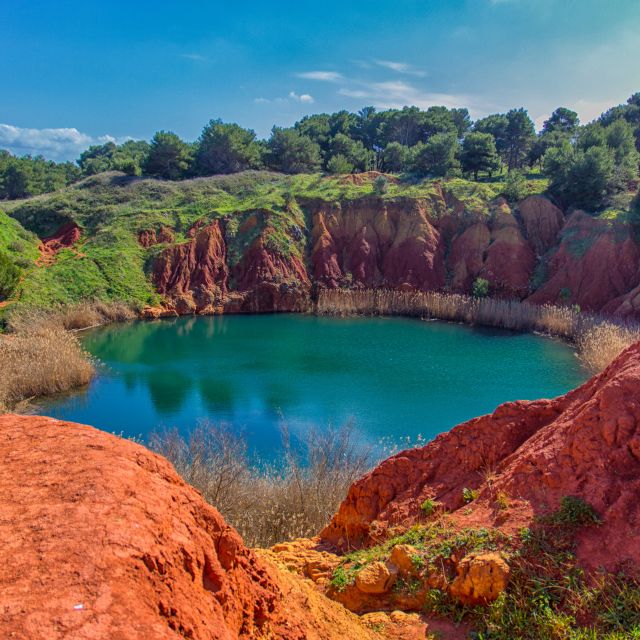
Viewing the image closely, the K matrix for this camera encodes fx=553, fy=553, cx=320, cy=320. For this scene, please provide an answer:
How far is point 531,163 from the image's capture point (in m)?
59.0

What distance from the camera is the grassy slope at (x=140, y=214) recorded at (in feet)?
128

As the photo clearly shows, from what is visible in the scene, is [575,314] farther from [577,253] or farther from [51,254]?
[51,254]

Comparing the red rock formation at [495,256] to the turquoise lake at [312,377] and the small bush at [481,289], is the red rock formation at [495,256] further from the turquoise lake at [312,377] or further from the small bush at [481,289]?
the turquoise lake at [312,377]

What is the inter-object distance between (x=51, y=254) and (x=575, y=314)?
3750 centimetres

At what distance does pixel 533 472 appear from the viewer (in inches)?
263

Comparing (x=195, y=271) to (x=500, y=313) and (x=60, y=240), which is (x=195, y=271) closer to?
(x=60, y=240)

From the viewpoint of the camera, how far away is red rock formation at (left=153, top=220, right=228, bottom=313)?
1636 inches

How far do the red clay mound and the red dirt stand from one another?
40.2m

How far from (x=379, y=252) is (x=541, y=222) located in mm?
12417

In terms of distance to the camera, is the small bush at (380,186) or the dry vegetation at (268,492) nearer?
the dry vegetation at (268,492)

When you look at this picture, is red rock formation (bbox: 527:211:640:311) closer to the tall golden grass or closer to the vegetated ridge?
the vegetated ridge

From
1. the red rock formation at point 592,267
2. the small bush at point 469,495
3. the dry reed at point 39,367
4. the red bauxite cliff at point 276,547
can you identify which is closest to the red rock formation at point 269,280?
the red rock formation at point 592,267

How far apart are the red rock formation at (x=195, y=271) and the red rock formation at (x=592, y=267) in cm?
2306

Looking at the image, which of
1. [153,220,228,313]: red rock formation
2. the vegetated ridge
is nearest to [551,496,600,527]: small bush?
the vegetated ridge
